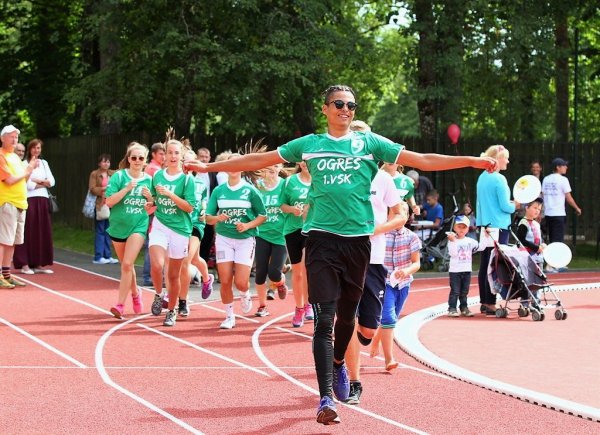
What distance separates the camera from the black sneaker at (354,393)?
8594 mm

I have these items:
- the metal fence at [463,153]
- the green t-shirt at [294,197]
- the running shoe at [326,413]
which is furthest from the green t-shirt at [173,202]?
the metal fence at [463,153]

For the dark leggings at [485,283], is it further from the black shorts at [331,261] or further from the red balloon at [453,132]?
the red balloon at [453,132]

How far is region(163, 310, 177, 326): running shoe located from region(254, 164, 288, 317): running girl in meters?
1.26

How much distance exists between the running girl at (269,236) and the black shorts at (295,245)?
65 centimetres

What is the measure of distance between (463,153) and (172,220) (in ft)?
47.5

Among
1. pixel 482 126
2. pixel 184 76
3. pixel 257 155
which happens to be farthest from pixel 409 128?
pixel 257 155

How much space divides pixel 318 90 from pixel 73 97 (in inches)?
224

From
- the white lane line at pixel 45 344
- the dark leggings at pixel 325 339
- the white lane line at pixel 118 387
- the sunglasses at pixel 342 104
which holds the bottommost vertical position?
the white lane line at pixel 118 387

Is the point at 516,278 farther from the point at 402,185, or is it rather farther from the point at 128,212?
the point at 128,212

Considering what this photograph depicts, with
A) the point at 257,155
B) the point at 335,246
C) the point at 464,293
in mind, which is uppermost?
the point at 257,155

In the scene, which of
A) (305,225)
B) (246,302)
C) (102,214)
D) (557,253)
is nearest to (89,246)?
(102,214)

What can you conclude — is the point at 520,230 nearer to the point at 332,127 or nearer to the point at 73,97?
the point at 332,127

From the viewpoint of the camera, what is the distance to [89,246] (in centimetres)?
2678

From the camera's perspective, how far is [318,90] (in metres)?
25.9
